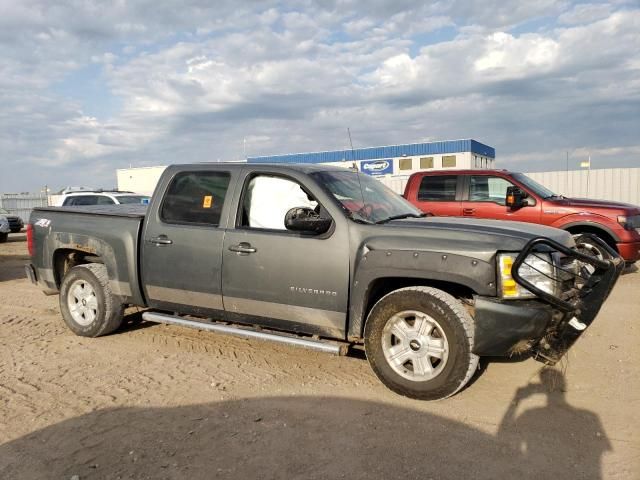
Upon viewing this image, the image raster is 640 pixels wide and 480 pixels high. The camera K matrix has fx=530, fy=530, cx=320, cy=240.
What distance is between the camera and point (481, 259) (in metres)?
3.63

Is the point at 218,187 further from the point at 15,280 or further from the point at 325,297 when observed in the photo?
the point at 15,280

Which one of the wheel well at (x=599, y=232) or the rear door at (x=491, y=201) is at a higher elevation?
the rear door at (x=491, y=201)

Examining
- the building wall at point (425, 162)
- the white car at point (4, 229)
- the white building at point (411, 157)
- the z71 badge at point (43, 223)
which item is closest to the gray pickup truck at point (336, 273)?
the z71 badge at point (43, 223)

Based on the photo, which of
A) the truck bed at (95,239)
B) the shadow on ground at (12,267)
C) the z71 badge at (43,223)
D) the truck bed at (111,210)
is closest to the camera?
the truck bed at (95,239)

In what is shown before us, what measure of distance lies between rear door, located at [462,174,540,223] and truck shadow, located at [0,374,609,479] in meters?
5.70

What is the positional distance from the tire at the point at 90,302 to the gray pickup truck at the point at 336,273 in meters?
0.01

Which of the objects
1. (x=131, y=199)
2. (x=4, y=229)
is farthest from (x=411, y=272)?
(x=4, y=229)

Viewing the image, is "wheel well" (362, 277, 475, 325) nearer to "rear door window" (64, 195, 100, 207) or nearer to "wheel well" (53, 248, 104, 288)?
"wheel well" (53, 248, 104, 288)

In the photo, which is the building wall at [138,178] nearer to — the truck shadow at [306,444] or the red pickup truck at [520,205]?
the red pickup truck at [520,205]

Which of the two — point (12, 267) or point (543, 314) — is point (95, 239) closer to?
point (543, 314)

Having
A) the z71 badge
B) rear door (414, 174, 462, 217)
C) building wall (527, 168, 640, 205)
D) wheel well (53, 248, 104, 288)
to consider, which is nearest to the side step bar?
wheel well (53, 248, 104, 288)

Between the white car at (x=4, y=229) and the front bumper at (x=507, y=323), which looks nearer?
the front bumper at (x=507, y=323)

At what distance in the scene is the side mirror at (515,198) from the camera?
8.97 meters

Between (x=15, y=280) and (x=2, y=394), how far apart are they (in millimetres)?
6694
